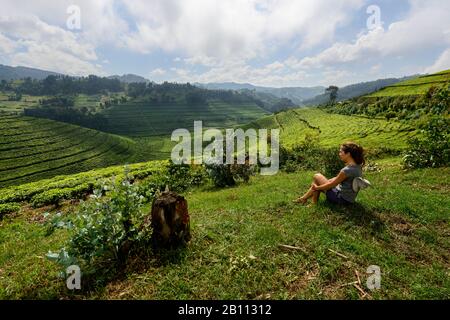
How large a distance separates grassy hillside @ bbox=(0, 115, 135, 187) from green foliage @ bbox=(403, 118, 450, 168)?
73976 millimetres

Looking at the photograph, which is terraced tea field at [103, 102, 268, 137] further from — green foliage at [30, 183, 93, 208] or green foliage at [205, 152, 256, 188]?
green foliage at [205, 152, 256, 188]

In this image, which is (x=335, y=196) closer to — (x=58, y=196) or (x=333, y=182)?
(x=333, y=182)

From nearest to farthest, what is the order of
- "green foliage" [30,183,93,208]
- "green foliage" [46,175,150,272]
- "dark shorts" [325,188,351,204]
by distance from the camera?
"green foliage" [46,175,150,272], "dark shorts" [325,188,351,204], "green foliage" [30,183,93,208]

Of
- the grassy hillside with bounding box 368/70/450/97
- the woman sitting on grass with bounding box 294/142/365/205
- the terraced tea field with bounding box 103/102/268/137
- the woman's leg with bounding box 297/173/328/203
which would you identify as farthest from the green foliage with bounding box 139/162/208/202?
the terraced tea field with bounding box 103/102/268/137

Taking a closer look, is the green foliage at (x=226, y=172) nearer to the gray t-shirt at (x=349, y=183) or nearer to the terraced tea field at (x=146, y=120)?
the gray t-shirt at (x=349, y=183)

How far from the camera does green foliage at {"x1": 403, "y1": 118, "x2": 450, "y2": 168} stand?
47.4ft

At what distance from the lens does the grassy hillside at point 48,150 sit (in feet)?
228

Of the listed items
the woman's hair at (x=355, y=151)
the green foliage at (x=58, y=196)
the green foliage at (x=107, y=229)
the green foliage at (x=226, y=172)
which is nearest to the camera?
the green foliage at (x=107, y=229)

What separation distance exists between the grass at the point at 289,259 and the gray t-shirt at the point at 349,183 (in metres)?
0.39

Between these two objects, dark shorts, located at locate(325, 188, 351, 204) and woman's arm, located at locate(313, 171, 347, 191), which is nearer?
woman's arm, located at locate(313, 171, 347, 191)

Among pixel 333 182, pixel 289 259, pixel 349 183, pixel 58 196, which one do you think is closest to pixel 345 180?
pixel 349 183

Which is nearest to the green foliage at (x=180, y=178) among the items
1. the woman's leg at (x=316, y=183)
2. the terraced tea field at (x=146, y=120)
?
the woman's leg at (x=316, y=183)

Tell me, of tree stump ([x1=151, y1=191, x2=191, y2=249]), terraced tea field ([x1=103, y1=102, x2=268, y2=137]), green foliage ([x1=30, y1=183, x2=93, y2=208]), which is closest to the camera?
tree stump ([x1=151, y1=191, x2=191, y2=249])
